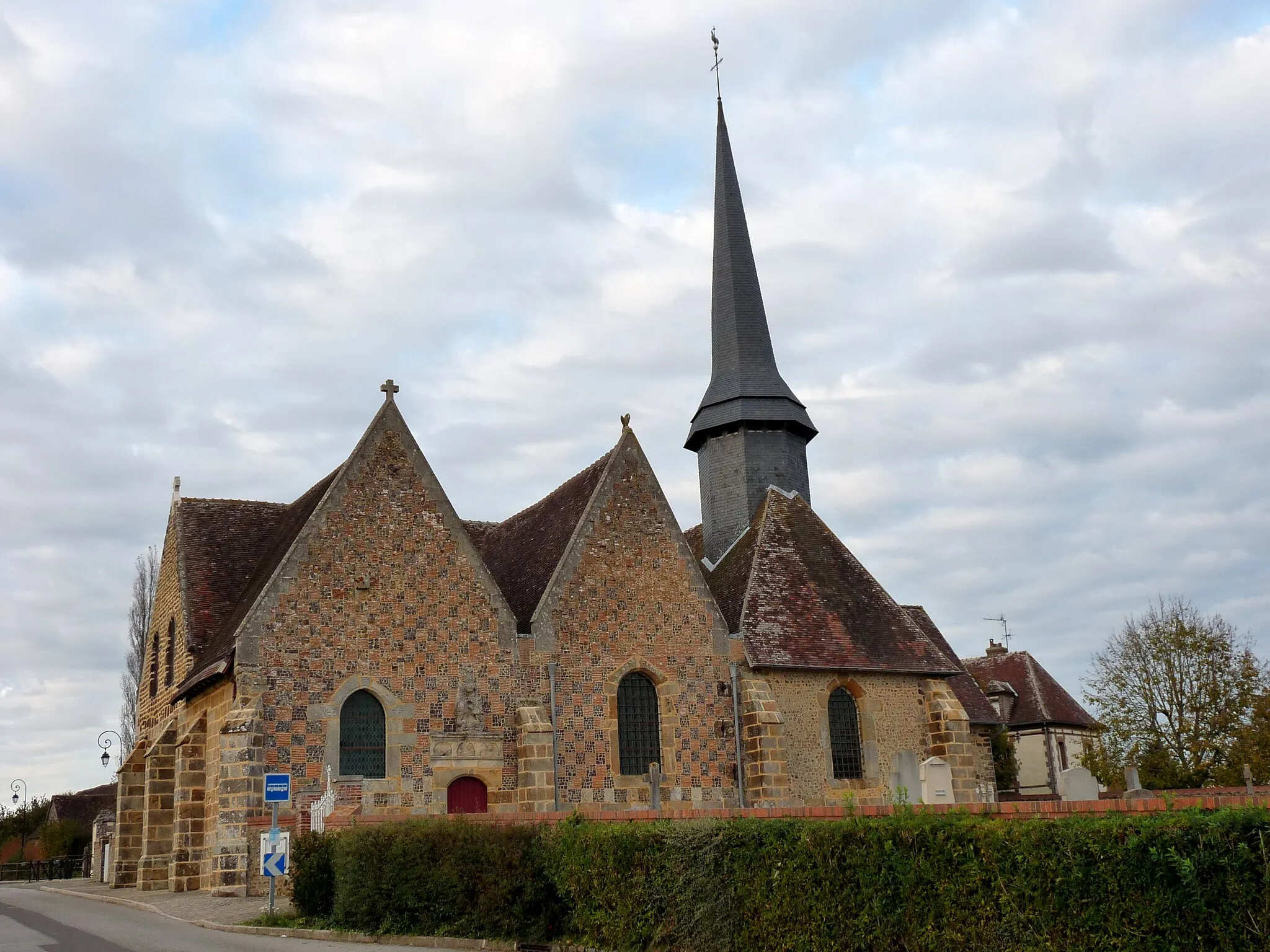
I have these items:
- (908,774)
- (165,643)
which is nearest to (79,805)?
(165,643)

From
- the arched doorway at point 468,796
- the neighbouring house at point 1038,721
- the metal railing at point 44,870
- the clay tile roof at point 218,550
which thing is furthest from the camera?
the neighbouring house at point 1038,721

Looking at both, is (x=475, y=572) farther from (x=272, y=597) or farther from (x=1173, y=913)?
(x=1173, y=913)

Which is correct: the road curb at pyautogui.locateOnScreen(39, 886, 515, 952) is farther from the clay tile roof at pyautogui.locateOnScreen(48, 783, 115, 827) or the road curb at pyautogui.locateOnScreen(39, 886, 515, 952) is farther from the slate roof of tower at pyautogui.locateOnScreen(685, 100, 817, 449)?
the clay tile roof at pyautogui.locateOnScreen(48, 783, 115, 827)

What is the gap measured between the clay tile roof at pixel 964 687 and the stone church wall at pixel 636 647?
41.6 ft

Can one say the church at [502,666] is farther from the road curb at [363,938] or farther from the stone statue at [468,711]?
the road curb at [363,938]

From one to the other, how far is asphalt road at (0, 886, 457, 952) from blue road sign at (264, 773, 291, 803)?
6.56 ft

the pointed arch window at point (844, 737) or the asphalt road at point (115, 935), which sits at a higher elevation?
the pointed arch window at point (844, 737)

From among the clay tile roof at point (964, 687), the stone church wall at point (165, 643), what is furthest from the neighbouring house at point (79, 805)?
the clay tile roof at point (964, 687)

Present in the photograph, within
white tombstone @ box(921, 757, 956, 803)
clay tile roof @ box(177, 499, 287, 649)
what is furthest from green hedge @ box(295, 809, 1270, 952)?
clay tile roof @ box(177, 499, 287, 649)

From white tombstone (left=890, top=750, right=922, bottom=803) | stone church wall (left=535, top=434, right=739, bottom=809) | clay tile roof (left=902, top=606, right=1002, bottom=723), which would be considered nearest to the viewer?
white tombstone (left=890, top=750, right=922, bottom=803)

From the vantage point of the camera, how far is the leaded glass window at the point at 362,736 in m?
21.2

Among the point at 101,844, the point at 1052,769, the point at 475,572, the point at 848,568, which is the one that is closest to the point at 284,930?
the point at 475,572

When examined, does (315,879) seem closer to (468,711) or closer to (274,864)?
(274,864)

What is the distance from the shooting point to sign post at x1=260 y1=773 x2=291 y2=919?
1659 cm
